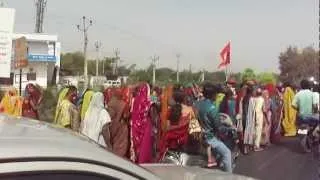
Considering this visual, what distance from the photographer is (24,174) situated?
65.7 inches

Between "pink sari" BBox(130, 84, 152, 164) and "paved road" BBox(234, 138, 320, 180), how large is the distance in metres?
1.71

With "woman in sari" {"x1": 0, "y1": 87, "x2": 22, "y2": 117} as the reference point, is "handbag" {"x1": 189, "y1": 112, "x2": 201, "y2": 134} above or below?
below

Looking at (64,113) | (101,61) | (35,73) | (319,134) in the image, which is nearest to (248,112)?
(319,134)

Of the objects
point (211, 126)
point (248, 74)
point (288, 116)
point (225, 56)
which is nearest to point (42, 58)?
point (225, 56)

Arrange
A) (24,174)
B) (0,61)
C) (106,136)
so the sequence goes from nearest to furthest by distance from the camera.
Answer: (24,174)
(106,136)
(0,61)

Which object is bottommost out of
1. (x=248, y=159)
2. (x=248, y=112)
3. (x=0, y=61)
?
(x=248, y=159)

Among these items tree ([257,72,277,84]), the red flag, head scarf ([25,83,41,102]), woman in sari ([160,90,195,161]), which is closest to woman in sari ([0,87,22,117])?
head scarf ([25,83,41,102])

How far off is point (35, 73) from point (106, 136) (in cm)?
5658

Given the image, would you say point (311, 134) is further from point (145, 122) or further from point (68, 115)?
point (68, 115)

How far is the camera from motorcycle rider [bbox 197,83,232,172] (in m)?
8.64

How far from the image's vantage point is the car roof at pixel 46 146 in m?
1.72

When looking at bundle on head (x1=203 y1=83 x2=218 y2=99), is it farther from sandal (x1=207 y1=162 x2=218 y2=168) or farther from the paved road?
the paved road

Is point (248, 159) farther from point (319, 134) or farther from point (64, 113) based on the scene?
point (64, 113)

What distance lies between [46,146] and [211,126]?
6.98 metres
